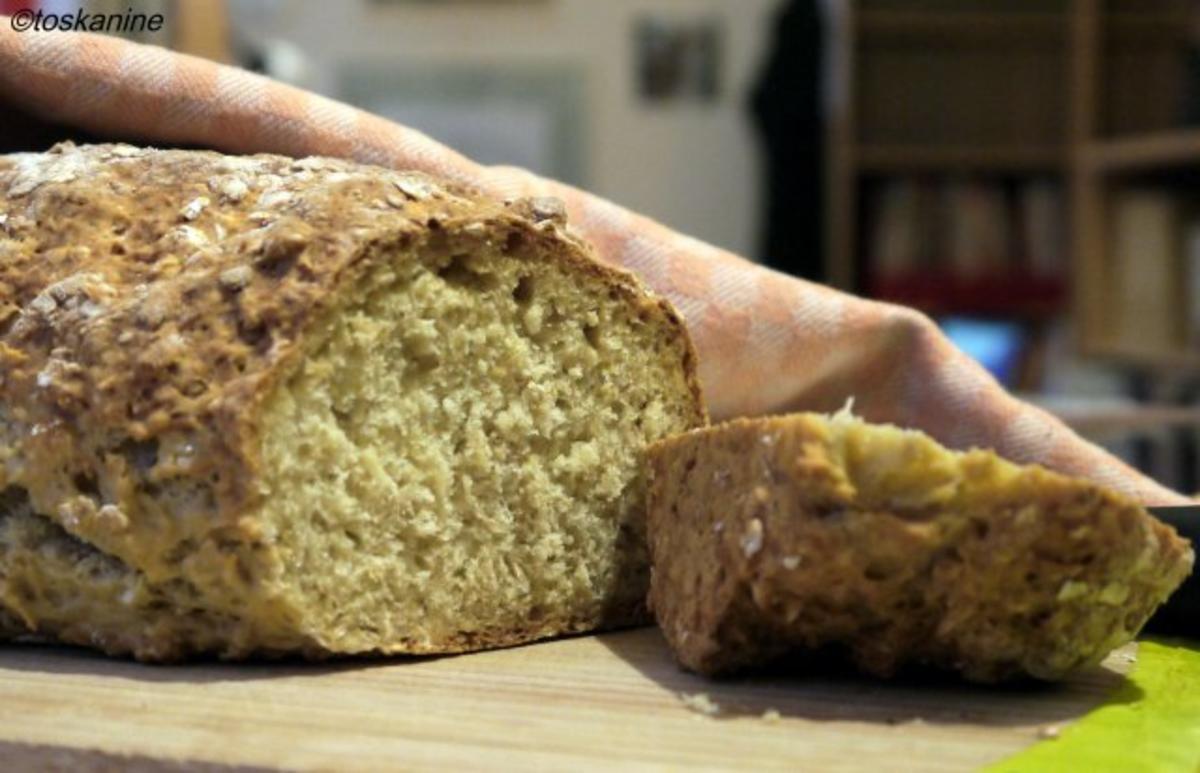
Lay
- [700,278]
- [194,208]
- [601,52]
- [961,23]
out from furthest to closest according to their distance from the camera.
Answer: [601,52]
[961,23]
[700,278]
[194,208]

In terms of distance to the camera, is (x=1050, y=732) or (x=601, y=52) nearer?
(x=1050, y=732)

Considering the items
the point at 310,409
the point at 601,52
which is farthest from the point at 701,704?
the point at 601,52

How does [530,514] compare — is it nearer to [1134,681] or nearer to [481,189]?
[481,189]

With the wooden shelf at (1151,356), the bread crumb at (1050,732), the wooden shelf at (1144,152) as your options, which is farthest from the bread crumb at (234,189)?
the wooden shelf at (1151,356)

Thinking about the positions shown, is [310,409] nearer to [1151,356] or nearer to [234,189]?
[234,189]

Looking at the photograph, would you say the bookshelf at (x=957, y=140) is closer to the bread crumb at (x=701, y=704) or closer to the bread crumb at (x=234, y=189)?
the bread crumb at (x=234, y=189)

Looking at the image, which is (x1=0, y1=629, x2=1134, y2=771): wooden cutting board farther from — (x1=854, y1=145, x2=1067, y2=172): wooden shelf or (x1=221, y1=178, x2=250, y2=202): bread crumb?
(x1=854, y1=145, x2=1067, y2=172): wooden shelf

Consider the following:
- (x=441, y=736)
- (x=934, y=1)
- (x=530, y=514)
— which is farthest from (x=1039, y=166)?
(x=441, y=736)

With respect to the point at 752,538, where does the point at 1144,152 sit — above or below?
above
